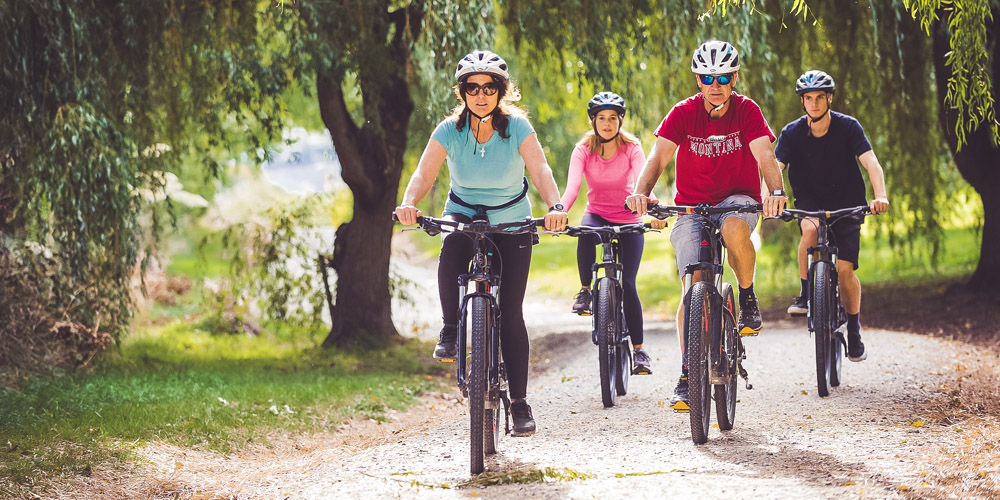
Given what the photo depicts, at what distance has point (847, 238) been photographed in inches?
269

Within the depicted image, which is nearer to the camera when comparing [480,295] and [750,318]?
[480,295]

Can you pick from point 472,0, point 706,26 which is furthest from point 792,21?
point 472,0

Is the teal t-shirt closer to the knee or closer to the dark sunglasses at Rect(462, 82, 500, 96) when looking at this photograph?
the dark sunglasses at Rect(462, 82, 500, 96)

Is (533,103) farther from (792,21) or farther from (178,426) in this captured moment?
(178,426)

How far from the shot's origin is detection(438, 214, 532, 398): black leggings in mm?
4844

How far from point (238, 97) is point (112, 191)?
2.15m

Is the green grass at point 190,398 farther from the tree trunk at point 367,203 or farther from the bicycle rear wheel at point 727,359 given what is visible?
the bicycle rear wheel at point 727,359

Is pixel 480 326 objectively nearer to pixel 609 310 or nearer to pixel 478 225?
pixel 478 225

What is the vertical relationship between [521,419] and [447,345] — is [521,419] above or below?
below

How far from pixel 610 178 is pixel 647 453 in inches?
98.2

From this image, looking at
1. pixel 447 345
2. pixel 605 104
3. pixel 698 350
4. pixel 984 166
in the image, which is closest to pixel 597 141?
pixel 605 104

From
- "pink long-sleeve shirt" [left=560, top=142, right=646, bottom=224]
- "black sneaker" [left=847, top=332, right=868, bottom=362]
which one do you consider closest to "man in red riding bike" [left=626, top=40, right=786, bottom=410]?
"pink long-sleeve shirt" [left=560, top=142, right=646, bottom=224]

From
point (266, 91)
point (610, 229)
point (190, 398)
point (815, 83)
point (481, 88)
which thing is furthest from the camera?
point (266, 91)

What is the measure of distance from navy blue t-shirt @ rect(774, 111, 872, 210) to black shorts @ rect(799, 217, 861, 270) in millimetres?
123
